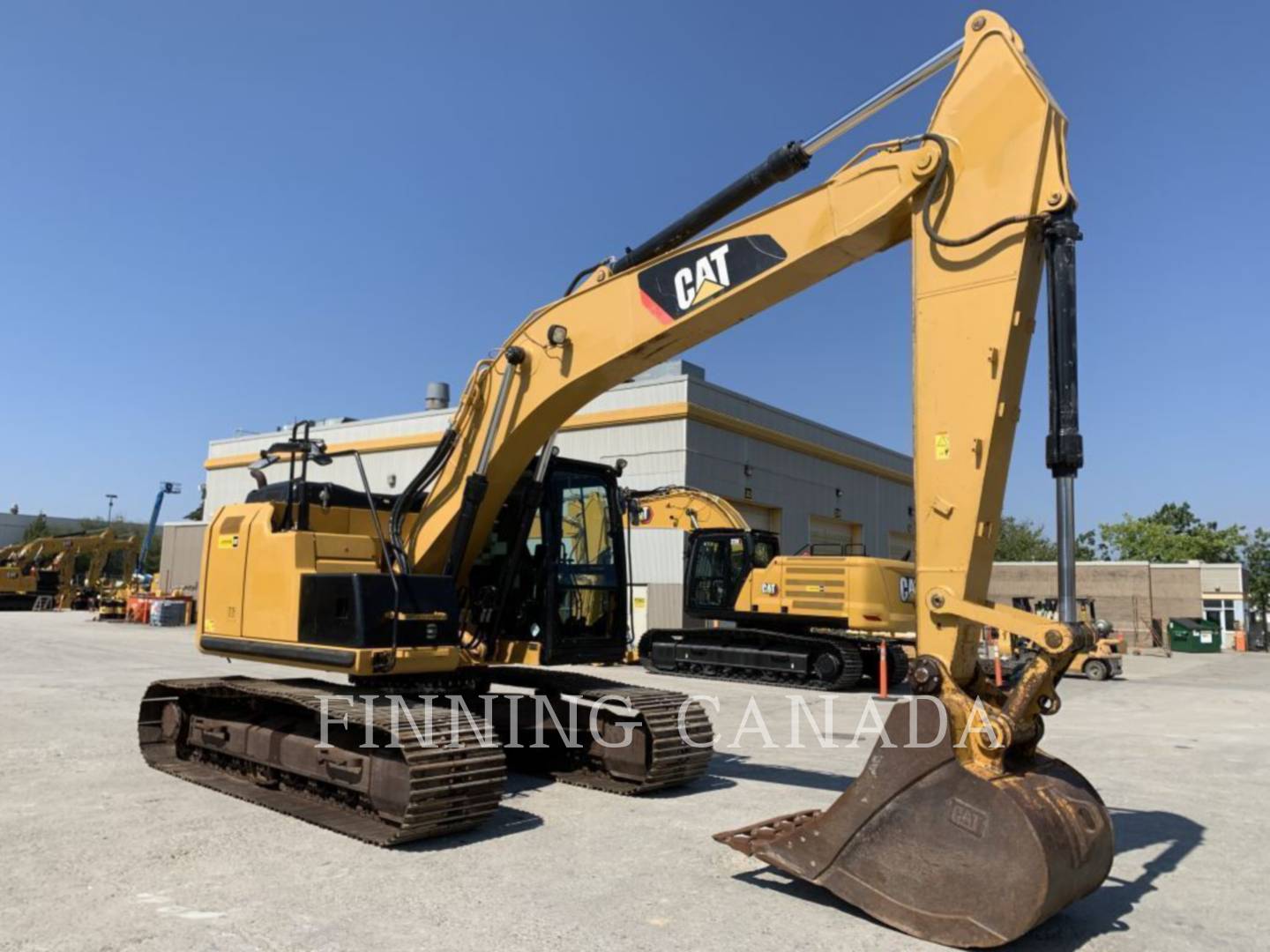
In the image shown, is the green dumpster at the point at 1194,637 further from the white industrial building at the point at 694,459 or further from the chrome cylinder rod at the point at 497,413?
the chrome cylinder rod at the point at 497,413

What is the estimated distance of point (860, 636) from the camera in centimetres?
1808

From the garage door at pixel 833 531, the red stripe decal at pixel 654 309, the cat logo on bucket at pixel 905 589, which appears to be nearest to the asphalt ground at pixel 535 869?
the red stripe decal at pixel 654 309

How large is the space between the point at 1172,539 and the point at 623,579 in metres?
64.2

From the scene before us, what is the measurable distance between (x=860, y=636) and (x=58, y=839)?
14493 millimetres

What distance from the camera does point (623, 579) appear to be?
8188 mm

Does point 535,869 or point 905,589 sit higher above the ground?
point 905,589

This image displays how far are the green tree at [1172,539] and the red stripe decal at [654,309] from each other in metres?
63.6

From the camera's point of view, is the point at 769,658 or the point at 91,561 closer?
the point at 769,658

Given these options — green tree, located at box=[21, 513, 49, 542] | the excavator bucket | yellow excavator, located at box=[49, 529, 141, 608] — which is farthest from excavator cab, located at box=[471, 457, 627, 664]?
green tree, located at box=[21, 513, 49, 542]

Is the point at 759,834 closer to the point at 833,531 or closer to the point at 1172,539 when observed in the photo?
the point at 833,531

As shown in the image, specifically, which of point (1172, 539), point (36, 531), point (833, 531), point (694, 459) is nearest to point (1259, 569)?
point (1172, 539)

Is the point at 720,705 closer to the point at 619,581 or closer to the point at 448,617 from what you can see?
the point at 619,581

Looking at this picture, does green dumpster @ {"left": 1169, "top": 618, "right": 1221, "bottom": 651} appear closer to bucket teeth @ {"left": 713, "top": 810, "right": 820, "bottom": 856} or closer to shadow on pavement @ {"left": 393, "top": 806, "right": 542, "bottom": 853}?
shadow on pavement @ {"left": 393, "top": 806, "right": 542, "bottom": 853}

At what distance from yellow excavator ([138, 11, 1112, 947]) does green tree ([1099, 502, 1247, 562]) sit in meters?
63.0
